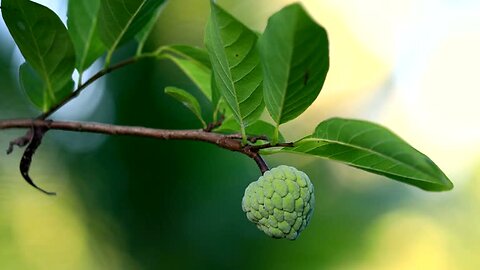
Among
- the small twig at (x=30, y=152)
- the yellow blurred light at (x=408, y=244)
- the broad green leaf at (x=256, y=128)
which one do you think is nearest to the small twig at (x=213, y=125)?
the broad green leaf at (x=256, y=128)

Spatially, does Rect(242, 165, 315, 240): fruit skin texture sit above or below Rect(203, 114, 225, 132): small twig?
below

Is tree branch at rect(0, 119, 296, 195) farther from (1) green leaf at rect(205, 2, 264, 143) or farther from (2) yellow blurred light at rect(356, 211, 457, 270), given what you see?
(2) yellow blurred light at rect(356, 211, 457, 270)

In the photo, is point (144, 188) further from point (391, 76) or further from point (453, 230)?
point (453, 230)

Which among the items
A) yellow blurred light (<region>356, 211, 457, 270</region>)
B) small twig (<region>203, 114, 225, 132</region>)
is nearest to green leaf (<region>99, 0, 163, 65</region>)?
small twig (<region>203, 114, 225, 132</region>)

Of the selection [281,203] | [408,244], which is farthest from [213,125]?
[408,244]

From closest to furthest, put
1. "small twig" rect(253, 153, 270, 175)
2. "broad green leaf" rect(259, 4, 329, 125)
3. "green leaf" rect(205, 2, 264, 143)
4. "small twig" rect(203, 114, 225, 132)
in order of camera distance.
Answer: "broad green leaf" rect(259, 4, 329, 125)
"green leaf" rect(205, 2, 264, 143)
"small twig" rect(253, 153, 270, 175)
"small twig" rect(203, 114, 225, 132)

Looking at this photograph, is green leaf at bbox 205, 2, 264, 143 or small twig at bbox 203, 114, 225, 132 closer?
green leaf at bbox 205, 2, 264, 143

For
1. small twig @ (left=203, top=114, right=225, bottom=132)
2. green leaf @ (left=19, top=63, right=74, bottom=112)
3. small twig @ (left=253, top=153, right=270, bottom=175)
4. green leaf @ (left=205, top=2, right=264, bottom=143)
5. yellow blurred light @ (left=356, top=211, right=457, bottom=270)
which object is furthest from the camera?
yellow blurred light @ (left=356, top=211, right=457, bottom=270)
